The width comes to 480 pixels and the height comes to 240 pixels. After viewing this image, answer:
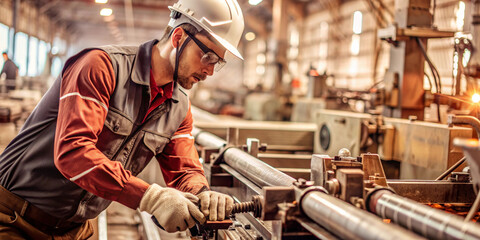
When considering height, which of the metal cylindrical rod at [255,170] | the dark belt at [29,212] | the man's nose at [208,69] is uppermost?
the man's nose at [208,69]

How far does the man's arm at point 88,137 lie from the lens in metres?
1.37

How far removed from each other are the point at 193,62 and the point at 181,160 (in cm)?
46

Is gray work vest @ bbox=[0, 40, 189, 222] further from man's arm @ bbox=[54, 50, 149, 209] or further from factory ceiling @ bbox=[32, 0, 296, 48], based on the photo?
factory ceiling @ bbox=[32, 0, 296, 48]

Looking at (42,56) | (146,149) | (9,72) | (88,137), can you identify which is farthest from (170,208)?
(42,56)

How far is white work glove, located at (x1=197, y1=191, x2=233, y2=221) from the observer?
4.72 feet

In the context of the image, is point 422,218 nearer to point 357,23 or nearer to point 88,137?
point 88,137

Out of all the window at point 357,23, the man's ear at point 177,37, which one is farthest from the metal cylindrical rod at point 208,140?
the window at point 357,23

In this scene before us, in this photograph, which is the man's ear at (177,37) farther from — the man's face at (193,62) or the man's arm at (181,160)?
the man's arm at (181,160)

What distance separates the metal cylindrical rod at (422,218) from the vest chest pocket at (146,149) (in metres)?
0.87

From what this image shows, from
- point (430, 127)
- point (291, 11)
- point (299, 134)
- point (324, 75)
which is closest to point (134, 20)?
point (291, 11)

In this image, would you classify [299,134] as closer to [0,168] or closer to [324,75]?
[324,75]

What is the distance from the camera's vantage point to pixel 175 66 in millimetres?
1691

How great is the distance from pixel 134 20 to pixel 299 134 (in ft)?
56.8

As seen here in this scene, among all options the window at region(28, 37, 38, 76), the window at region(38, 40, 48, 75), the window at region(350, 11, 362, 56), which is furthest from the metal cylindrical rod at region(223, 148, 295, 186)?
the window at region(38, 40, 48, 75)
